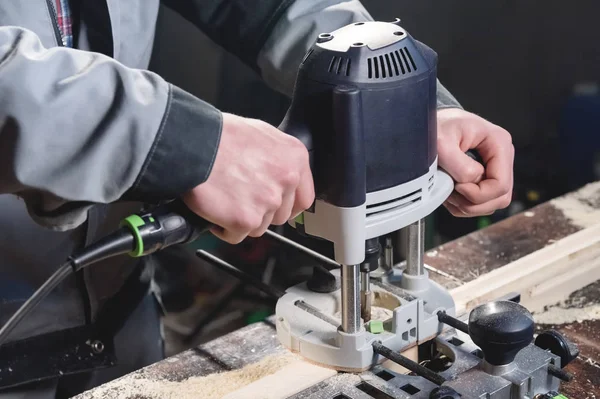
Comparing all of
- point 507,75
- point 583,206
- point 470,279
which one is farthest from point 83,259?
point 507,75

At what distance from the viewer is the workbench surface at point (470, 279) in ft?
3.65

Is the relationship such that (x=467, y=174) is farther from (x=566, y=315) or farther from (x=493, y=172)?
(x=566, y=315)

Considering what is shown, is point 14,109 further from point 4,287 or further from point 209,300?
point 209,300

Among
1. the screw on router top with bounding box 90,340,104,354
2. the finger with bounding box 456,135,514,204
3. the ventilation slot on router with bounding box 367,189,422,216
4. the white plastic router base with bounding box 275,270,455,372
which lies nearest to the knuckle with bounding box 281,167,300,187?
the ventilation slot on router with bounding box 367,189,422,216

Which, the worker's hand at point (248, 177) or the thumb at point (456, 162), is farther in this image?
the thumb at point (456, 162)

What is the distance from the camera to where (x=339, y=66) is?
91cm

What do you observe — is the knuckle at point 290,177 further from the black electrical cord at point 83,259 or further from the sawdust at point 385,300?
the sawdust at point 385,300

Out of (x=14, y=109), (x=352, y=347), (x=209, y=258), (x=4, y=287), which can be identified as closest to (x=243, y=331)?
(x=209, y=258)

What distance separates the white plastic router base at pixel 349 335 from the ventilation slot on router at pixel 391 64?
0.32 metres

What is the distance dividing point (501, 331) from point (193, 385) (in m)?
0.42

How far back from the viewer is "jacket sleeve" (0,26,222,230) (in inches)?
31.6

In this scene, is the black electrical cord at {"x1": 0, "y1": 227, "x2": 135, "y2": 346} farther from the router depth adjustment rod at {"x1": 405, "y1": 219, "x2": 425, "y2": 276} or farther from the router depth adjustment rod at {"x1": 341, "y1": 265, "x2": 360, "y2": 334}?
the router depth adjustment rod at {"x1": 405, "y1": 219, "x2": 425, "y2": 276}

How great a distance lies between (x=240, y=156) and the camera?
0.88m

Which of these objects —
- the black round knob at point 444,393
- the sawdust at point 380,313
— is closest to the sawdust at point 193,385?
the sawdust at point 380,313
